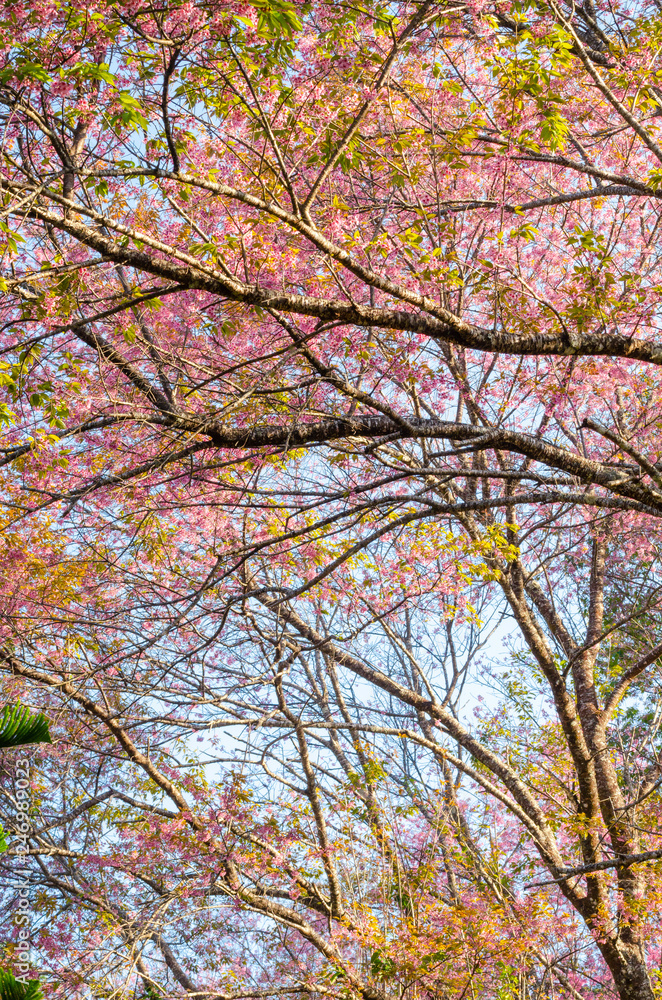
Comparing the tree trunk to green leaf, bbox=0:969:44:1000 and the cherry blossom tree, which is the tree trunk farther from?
green leaf, bbox=0:969:44:1000

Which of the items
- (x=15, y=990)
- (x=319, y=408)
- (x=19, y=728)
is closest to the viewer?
(x=15, y=990)

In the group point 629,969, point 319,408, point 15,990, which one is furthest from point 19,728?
point 629,969

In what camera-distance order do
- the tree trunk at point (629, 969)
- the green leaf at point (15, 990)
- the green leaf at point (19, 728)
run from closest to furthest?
1. the green leaf at point (15, 990)
2. the green leaf at point (19, 728)
3. the tree trunk at point (629, 969)

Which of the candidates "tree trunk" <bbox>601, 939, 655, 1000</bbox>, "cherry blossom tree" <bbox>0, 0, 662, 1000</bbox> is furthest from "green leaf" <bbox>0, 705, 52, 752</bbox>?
"tree trunk" <bbox>601, 939, 655, 1000</bbox>

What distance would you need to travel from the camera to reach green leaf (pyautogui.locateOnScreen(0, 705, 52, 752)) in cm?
406

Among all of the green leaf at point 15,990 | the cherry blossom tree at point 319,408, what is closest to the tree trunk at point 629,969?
the cherry blossom tree at point 319,408

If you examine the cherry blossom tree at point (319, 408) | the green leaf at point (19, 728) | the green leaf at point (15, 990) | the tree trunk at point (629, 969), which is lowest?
the green leaf at point (15, 990)

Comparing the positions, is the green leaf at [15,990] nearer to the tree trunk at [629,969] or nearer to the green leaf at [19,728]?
the green leaf at [19,728]

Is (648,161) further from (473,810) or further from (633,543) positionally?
(473,810)

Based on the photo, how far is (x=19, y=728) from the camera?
13.5 ft

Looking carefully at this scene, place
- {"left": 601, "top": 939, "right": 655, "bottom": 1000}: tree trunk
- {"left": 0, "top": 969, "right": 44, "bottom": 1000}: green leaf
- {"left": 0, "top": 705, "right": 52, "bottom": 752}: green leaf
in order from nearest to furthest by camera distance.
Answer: {"left": 0, "top": 969, "right": 44, "bottom": 1000}: green leaf → {"left": 0, "top": 705, "right": 52, "bottom": 752}: green leaf → {"left": 601, "top": 939, "right": 655, "bottom": 1000}: tree trunk

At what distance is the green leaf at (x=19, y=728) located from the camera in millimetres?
4062

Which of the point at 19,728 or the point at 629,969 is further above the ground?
the point at 19,728

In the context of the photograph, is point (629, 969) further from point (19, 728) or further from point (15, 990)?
point (19, 728)
